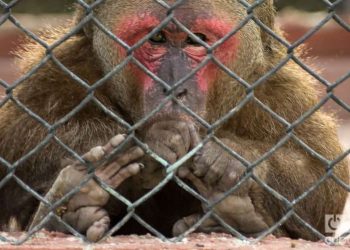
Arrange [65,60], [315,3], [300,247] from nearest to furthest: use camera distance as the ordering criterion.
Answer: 1. [300,247]
2. [65,60]
3. [315,3]

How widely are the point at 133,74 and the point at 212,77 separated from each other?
448mm

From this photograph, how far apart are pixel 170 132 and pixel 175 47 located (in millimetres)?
660

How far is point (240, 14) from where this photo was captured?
542 centimetres

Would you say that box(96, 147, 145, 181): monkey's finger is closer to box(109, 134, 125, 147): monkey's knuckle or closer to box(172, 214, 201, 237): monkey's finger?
box(109, 134, 125, 147): monkey's knuckle

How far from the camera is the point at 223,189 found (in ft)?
15.1

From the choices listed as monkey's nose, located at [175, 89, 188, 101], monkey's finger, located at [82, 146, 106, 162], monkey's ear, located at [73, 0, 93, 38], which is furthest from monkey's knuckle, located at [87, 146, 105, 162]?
monkey's ear, located at [73, 0, 93, 38]

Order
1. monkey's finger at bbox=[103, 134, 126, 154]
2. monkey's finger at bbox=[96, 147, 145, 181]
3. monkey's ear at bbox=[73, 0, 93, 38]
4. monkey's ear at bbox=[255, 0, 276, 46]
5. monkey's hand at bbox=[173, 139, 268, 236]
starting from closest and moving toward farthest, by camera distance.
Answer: monkey's finger at bbox=[103, 134, 126, 154]
monkey's finger at bbox=[96, 147, 145, 181]
monkey's hand at bbox=[173, 139, 268, 236]
monkey's ear at bbox=[73, 0, 93, 38]
monkey's ear at bbox=[255, 0, 276, 46]

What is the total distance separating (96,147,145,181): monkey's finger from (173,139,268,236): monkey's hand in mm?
269

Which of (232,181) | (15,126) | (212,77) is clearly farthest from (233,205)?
(15,126)

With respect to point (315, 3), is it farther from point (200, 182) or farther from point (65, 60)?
point (200, 182)

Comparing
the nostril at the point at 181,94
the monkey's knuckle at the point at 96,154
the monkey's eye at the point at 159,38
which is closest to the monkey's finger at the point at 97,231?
the monkey's knuckle at the point at 96,154

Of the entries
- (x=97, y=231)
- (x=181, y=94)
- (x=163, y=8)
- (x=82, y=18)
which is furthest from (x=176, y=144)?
(x=82, y=18)

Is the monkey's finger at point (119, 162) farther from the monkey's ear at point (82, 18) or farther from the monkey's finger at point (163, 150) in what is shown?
the monkey's ear at point (82, 18)

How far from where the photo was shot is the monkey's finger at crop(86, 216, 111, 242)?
430 centimetres
